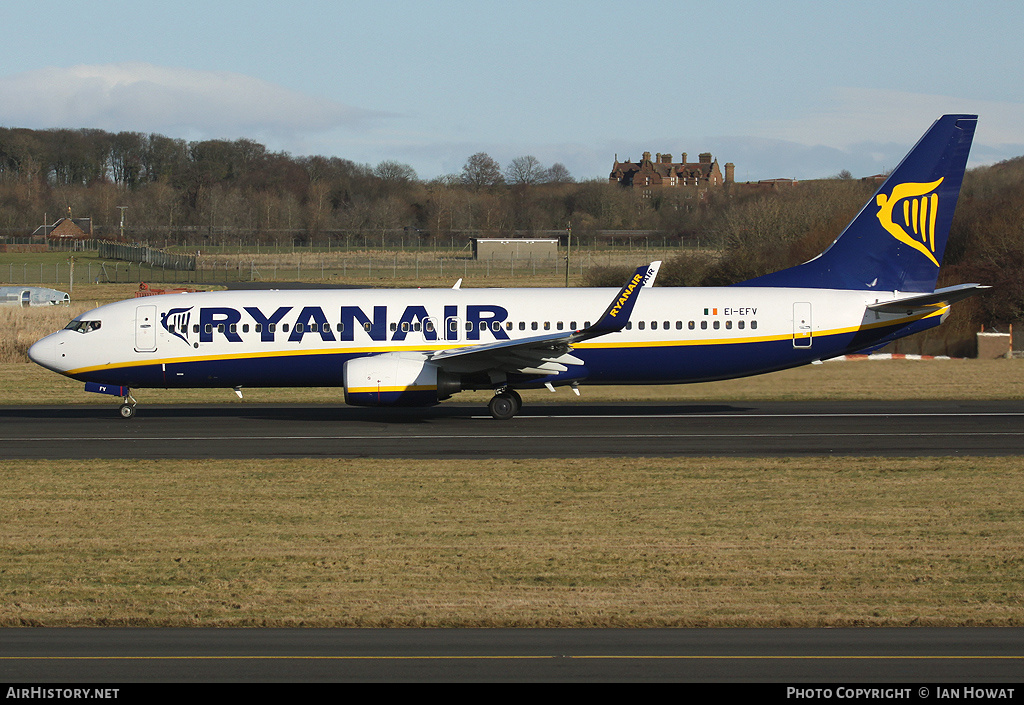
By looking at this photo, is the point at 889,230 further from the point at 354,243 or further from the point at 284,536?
the point at 354,243

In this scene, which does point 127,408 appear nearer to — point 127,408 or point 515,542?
point 127,408

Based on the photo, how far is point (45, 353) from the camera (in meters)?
30.3

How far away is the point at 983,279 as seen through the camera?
5147 cm

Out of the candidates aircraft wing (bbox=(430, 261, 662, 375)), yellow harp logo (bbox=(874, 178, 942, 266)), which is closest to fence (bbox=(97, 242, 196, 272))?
aircraft wing (bbox=(430, 261, 662, 375))

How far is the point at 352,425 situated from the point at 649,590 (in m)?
17.3

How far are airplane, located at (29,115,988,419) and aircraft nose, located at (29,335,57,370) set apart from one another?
0.11 ft

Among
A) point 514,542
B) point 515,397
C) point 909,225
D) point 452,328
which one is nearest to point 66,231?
point 452,328

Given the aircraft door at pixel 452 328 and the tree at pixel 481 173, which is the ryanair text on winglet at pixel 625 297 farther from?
the tree at pixel 481 173

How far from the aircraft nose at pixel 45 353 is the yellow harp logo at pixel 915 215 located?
24417 mm

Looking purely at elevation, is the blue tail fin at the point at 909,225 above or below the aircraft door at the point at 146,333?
above

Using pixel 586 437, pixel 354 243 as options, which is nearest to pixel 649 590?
pixel 586 437

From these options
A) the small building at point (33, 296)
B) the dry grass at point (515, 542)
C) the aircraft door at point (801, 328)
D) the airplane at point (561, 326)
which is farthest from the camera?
the small building at point (33, 296)

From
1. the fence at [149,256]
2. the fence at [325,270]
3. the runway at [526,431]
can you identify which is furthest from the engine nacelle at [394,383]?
the fence at [149,256]

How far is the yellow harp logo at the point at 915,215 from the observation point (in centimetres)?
3067
